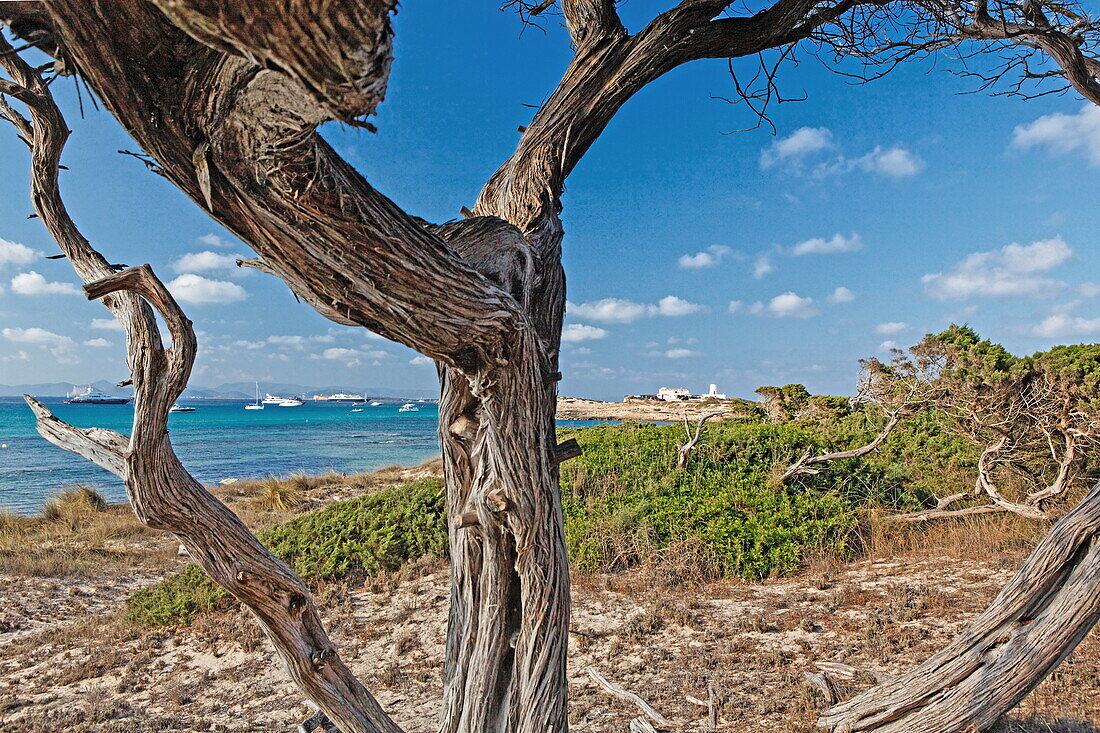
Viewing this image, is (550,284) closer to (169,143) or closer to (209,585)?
(169,143)

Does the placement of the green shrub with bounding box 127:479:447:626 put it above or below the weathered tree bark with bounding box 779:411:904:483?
below

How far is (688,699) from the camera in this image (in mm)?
3848

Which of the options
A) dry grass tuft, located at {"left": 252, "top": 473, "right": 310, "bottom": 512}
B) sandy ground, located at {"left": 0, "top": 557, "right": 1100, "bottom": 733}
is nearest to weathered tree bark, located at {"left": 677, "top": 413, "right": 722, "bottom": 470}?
sandy ground, located at {"left": 0, "top": 557, "right": 1100, "bottom": 733}

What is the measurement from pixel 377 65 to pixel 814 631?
16.9ft

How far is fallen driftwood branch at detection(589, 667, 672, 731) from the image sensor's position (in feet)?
11.3

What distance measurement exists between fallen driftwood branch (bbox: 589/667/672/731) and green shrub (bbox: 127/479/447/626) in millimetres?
3354

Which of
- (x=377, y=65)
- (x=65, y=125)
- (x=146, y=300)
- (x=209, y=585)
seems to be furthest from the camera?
(x=209, y=585)

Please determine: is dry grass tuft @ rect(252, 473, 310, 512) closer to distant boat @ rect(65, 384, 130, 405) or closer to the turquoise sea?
the turquoise sea

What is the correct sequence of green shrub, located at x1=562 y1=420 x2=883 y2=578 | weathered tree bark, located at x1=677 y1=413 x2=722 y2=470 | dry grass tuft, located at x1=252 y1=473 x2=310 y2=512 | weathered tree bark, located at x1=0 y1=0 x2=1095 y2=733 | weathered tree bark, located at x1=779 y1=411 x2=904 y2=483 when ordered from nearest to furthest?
1. weathered tree bark, located at x1=0 y1=0 x2=1095 y2=733
2. green shrub, located at x1=562 y1=420 x2=883 y2=578
3. weathered tree bark, located at x1=779 y1=411 x2=904 y2=483
4. weathered tree bark, located at x1=677 y1=413 x2=722 y2=470
5. dry grass tuft, located at x1=252 y1=473 x2=310 y2=512

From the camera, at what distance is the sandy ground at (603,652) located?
3.84m

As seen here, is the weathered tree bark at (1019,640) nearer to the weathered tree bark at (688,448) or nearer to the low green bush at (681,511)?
the low green bush at (681,511)

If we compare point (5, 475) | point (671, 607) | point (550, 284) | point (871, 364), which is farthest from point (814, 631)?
point (5, 475)

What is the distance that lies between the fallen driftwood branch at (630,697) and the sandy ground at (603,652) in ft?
0.26

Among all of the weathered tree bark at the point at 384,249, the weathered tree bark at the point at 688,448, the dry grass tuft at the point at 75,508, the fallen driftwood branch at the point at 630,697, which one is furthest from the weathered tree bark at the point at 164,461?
the dry grass tuft at the point at 75,508
